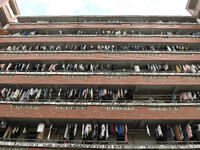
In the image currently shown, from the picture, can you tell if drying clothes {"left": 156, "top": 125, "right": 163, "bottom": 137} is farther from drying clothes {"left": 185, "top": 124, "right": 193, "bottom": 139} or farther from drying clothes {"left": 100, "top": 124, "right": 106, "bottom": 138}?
drying clothes {"left": 100, "top": 124, "right": 106, "bottom": 138}

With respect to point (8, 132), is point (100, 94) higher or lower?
higher

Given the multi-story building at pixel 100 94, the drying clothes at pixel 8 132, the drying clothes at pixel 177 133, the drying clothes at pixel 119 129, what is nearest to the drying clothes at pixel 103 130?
the multi-story building at pixel 100 94

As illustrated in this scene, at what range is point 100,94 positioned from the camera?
15.8m

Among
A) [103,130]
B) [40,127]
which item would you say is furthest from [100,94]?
[40,127]

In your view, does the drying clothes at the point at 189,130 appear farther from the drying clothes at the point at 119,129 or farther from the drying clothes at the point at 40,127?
the drying clothes at the point at 40,127

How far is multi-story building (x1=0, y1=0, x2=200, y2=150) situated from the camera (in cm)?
1359

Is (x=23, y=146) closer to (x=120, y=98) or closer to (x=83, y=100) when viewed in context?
(x=83, y=100)

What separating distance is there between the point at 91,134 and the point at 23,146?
16.0 feet

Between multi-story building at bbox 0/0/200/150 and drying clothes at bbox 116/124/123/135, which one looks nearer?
drying clothes at bbox 116/124/123/135

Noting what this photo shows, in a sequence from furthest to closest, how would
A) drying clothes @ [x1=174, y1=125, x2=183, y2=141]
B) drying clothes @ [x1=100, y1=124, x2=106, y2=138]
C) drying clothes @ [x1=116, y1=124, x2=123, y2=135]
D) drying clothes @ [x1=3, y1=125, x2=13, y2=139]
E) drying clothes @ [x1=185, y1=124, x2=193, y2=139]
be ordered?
drying clothes @ [x1=3, y1=125, x2=13, y2=139], drying clothes @ [x1=116, y1=124, x2=123, y2=135], drying clothes @ [x1=100, y1=124, x2=106, y2=138], drying clothes @ [x1=174, y1=125, x2=183, y2=141], drying clothes @ [x1=185, y1=124, x2=193, y2=139]

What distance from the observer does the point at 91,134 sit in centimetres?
1378

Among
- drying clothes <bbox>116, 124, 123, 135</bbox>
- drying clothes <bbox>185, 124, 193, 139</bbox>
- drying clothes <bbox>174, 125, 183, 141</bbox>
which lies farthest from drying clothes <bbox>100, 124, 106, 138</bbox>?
drying clothes <bbox>185, 124, 193, 139</bbox>

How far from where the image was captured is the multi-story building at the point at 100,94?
13.6m

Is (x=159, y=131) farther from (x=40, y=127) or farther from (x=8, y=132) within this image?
(x=8, y=132)
